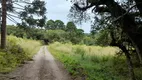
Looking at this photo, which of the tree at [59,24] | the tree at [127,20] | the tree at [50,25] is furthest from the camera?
the tree at [50,25]

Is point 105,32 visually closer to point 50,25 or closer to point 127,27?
point 127,27

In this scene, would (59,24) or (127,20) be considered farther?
(59,24)

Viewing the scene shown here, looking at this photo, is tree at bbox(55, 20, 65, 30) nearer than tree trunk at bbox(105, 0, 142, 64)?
No

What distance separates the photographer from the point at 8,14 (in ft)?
92.5

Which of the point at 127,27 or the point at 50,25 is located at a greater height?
the point at 50,25

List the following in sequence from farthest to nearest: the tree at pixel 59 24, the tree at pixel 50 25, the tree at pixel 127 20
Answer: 1. the tree at pixel 50 25
2. the tree at pixel 59 24
3. the tree at pixel 127 20

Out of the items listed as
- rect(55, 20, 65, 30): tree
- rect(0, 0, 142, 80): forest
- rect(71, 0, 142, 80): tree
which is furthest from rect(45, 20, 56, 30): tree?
rect(71, 0, 142, 80): tree

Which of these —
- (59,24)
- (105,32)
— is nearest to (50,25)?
(59,24)

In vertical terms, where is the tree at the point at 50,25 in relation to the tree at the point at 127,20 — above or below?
above

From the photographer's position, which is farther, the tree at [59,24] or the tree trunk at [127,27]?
the tree at [59,24]

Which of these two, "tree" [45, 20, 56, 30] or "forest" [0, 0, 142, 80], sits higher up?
"tree" [45, 20, 56, 30]

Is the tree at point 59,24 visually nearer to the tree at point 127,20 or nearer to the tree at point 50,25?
the tree at point 50,25

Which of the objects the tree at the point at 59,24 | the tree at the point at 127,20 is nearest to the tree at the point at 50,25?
the tree at the point at 59,24

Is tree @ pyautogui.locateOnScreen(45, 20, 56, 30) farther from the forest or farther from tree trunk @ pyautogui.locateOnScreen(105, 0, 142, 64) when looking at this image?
tree trunk @ pyautogui.locateOnScreen(105, 0, 142, 64)
